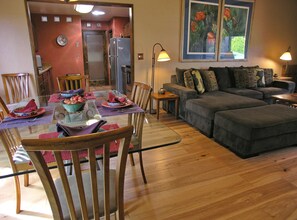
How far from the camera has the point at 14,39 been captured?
3.38 metres

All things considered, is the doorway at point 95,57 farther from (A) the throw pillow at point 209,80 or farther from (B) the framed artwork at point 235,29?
(A) the throw pillow at point 209,80

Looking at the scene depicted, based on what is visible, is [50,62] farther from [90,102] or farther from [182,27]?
[90,102]

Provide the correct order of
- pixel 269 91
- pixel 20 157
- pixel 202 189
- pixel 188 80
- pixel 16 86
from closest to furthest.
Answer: pixel 20 157 → pixel 202 189 → pixel 16 86 → pixel 188 80 → pixel 269 91

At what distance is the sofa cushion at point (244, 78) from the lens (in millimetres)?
4359

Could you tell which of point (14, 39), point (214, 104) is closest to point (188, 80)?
point (214, 104)

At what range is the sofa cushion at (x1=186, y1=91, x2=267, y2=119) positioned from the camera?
10.1 ft

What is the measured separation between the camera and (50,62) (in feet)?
21.0

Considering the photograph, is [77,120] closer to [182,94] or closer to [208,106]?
[208,106]

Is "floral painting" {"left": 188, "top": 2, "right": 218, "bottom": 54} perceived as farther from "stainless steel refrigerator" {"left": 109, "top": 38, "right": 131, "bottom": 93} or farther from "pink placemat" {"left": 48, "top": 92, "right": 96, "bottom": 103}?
"pink placemat" {"left": 48, "top": 92, "right": 96, "bottom": 103}

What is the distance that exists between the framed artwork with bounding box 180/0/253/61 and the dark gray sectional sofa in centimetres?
54

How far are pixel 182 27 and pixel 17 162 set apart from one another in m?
3.84

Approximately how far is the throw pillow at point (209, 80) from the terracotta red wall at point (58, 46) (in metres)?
4.28

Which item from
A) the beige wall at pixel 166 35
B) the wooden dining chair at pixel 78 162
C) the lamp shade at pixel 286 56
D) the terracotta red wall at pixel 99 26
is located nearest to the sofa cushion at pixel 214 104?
the beige wall at pixel 166 35

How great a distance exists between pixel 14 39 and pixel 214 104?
3353 mm
